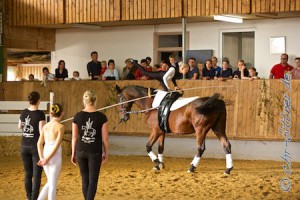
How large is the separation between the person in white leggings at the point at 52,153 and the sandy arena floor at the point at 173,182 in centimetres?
238

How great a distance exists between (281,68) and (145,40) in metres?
5.78

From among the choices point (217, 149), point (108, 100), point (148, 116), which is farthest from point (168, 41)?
point (148, 116)

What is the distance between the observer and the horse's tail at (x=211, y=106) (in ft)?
46.3

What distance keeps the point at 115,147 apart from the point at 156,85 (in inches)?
84.0

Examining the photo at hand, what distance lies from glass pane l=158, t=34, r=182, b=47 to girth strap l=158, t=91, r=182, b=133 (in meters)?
7.64

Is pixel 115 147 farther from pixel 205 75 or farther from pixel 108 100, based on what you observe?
pixel 205 75

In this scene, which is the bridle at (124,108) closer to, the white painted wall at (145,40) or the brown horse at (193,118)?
the brown horse at (193,118)

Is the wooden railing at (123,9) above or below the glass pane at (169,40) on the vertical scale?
above

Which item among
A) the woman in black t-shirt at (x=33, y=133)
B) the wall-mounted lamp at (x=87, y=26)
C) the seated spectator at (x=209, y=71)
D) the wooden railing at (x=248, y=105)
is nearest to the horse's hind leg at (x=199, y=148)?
the wooden railing at (x=248, y=105)

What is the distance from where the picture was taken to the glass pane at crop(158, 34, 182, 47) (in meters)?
22.6

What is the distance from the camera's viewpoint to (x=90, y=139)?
29.7 feet

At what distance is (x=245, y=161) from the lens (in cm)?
1695

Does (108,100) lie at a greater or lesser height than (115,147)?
greater

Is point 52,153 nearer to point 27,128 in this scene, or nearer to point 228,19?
point 27,128
